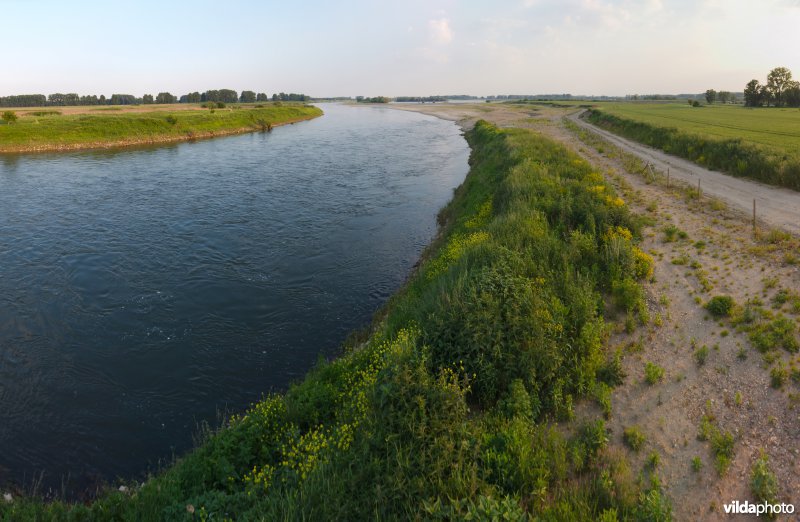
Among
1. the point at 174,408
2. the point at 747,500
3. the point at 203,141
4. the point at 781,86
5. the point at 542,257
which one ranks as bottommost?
the point at 174,408

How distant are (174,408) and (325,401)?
15.2 feet

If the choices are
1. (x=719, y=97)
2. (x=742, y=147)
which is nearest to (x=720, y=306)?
(x=742, y=147)

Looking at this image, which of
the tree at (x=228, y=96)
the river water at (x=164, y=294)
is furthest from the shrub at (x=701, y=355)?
the tree at (x=228, y=96)

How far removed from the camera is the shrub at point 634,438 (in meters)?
7.30

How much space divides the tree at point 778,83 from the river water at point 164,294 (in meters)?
94.7

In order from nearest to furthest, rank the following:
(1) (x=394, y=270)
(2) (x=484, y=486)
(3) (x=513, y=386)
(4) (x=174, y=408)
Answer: (2) (x=484, y=486) → (3) (x=513, y=386) → (4) (x=174, y=408) → (1) (x=394, y=270)

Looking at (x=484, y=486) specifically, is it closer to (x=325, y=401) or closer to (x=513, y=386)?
(x=513, y=386)

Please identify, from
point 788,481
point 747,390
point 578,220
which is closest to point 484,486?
point 788,481

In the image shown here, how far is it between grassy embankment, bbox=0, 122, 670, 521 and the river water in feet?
7.92

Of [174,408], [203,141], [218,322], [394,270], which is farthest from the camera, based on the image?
[203,141]

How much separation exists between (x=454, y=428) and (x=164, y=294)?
13603 mm

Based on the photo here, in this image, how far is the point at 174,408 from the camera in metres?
10.4

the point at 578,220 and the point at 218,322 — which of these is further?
the point at 578,220

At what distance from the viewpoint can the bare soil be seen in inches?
260
